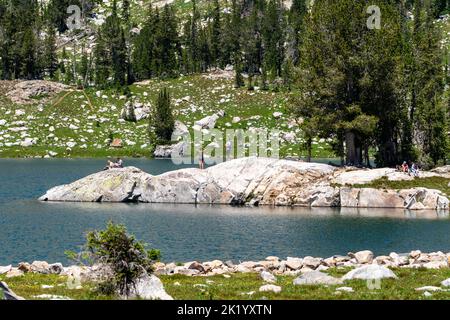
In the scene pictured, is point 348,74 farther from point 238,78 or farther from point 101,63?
point 101,63

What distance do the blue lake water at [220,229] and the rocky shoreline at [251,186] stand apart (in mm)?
2553

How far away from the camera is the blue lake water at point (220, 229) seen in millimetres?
45750

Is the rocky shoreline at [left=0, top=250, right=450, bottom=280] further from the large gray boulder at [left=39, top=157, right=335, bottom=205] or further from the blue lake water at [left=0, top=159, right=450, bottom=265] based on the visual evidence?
the large gray boulder at [left=39, top=157, right=335, bottom=205]

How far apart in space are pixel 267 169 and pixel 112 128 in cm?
9691

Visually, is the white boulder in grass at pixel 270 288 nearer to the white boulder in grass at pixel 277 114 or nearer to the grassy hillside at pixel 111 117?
the grassy hillside at pixel 111 117

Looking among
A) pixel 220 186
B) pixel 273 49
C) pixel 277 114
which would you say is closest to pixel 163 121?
pixel 277 114

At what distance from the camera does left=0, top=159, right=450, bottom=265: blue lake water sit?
4575 centimetres

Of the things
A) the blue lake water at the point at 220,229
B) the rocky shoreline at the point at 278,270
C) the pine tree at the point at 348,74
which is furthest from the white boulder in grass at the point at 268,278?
the pine tree at the point at 348,74

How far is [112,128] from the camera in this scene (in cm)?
16362

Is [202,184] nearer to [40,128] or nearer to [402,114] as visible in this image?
[402,114]

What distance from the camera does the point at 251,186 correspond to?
7269 centimetres

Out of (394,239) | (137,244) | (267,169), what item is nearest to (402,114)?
(267,169)

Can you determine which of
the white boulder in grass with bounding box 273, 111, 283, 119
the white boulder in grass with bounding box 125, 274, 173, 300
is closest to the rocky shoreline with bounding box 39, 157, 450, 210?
the white boulder in grass with bounding box 125, 274, 173, 300

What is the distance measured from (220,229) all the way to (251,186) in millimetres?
18064
